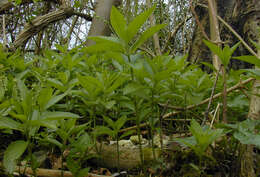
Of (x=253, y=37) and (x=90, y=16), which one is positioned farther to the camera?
(x=90, y=16)

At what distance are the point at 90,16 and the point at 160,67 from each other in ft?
8.72

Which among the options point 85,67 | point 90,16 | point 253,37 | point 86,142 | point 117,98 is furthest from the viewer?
point 90,16

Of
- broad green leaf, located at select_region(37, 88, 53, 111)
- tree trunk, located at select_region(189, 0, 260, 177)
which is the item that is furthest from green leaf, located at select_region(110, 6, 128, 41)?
tree trunk, located at select_region(189, 0, 260, 177)

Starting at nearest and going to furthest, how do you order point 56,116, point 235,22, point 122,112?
point 56,116 < point 122,112 < point 235,22

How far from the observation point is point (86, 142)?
26.5 inches

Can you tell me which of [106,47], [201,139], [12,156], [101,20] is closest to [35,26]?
[101,20]

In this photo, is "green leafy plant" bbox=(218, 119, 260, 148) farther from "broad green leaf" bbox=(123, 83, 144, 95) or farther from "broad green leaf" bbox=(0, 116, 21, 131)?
"broad green leaf" bbox=(0, 116, 21, 131)

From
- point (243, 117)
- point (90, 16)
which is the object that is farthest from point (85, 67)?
point (90, 16)

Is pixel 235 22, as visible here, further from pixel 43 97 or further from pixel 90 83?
pixel 43 97

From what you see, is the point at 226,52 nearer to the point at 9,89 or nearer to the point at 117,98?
the point at 117,98

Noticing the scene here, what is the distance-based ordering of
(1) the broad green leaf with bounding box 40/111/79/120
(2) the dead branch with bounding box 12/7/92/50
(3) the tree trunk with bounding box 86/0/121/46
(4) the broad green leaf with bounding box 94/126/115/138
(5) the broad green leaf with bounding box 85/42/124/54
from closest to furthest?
(1) the broad green leaf with bounding box 40/111/79/120
(5) the broad green leaf with bounding box 85/42/124/54
(4) the broad green leaf with bounding box 94/126/115/138
(2) the dead branch with bounding box 12/7/92/50
(3) the tree trunk with bounding box 86/0/121/46

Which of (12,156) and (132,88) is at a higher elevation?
(132,88)

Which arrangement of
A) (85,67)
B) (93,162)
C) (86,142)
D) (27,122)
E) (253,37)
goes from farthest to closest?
(253,37) → (85,67) → (93,162) → (86,142) → (27,122)

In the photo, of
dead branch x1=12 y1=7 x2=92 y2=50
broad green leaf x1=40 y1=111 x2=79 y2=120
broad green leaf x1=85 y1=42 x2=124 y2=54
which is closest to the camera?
broad green leaf x1=40 y1=111 x2=79 y2=120
